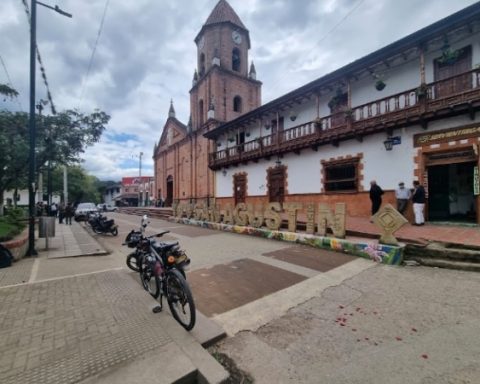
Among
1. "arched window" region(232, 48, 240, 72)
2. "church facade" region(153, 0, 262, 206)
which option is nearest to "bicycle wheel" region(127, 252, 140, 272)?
"church facade" region(153, 0, 262, 206)

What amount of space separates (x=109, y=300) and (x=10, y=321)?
1.16 m

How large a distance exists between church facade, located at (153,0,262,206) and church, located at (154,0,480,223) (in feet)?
10.9

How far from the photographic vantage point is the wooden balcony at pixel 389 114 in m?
8.28

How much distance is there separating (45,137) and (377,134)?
13.4m

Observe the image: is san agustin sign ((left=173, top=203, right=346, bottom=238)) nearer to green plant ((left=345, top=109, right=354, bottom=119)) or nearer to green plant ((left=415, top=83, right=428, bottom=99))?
green plant ((left=345, top=109, right=354, bottom=119))

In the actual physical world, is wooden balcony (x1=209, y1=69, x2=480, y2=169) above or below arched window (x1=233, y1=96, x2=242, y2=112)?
below

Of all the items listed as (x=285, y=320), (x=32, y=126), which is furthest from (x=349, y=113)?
(x=32, y=126)

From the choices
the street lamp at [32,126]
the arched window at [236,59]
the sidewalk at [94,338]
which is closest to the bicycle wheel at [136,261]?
the sidewalk at [94,338]

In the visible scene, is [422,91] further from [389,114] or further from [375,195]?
[375,195]

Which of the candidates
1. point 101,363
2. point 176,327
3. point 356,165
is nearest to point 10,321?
point 101,363

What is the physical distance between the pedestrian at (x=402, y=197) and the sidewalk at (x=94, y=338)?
29.0ft

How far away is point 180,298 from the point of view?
3340 millimetres

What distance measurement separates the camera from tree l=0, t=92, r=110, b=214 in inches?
359

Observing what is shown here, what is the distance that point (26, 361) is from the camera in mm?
2500
